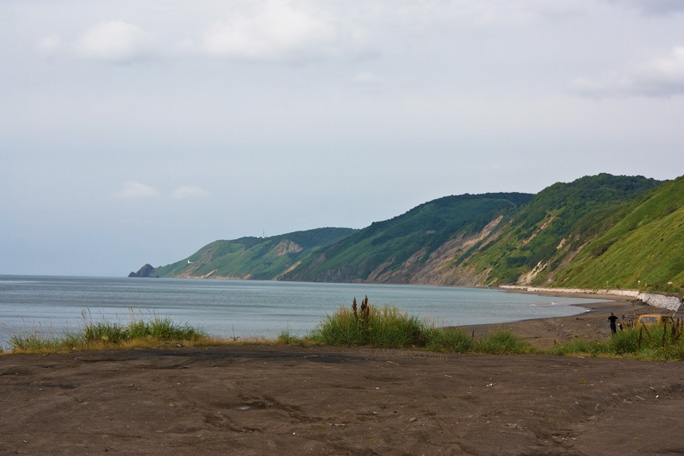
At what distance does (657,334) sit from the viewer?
24203mm

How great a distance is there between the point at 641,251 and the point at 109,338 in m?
93.7

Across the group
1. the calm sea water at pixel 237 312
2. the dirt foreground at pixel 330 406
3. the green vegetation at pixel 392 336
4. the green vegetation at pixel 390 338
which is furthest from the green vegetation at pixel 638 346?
the calm sea water at pixel 237 312

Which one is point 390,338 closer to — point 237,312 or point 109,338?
point 109,338

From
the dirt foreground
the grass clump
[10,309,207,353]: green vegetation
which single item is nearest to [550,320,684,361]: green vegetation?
the dirt foreground

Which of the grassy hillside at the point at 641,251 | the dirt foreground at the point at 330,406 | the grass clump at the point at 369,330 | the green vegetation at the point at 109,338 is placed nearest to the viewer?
the dirt foreground at the point at 330,406

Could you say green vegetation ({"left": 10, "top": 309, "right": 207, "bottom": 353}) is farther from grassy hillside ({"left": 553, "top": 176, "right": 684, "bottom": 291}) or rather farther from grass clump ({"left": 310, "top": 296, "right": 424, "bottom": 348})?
grassy hillside ({"left": 553, "top": 176, "right": 684, "bottom": 291})

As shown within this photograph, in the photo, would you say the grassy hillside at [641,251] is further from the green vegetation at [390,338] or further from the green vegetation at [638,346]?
the green vegetation at [390,338]

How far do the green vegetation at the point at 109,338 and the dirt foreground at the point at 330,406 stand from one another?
1.74 meters

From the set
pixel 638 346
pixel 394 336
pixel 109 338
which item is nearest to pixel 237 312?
pixel 394 336

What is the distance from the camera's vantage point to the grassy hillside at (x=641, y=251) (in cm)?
8794

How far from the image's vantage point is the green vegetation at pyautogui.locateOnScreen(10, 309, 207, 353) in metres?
20.7

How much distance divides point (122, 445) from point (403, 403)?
16.6 ft

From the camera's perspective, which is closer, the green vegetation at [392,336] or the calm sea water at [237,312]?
the green vegetation at [392,336]

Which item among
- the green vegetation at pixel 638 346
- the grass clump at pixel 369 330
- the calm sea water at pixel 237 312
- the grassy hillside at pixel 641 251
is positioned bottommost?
the calm sea water at pixel 237 312
